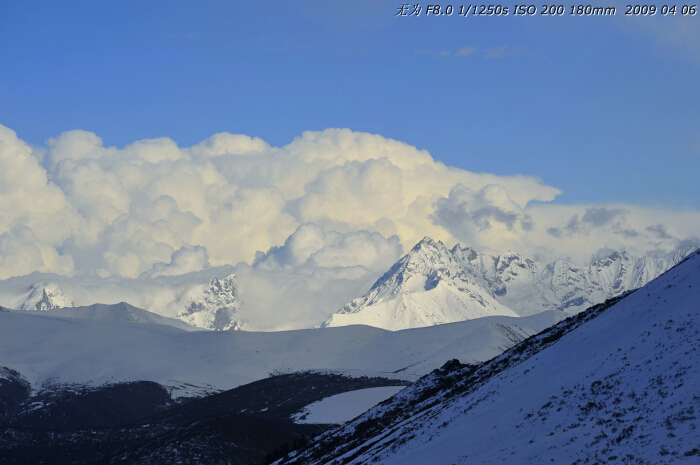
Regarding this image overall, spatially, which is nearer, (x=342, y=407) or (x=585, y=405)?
(x=585, y=405)

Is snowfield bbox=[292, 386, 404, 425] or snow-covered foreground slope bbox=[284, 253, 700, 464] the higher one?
snowfield bbox=[292, 386, 404, 425]

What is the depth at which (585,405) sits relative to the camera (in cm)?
4488

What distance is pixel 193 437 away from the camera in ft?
344

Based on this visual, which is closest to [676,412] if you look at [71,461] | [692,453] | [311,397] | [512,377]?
[692,453]

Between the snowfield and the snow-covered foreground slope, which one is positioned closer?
the snow-covered foreground slope

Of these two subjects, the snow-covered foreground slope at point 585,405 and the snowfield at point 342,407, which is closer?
the snow-covered foreground slope at point 585,405

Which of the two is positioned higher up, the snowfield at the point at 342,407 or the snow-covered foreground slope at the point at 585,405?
the snowfield at the point at 342,407

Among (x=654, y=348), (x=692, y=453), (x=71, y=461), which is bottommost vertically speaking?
(x=692, y=453)

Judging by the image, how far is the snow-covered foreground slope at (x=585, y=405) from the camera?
38312 millimetres

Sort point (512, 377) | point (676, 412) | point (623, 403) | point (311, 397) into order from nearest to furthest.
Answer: point (676, 412) < point (623, 403) < point (512, 377) < point (311, 397)

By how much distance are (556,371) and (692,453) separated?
68.0 feet

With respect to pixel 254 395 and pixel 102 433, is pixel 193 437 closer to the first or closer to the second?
pixel 102 433

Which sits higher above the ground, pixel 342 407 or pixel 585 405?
pixel 342 407

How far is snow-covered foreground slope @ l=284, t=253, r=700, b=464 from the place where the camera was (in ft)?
126
